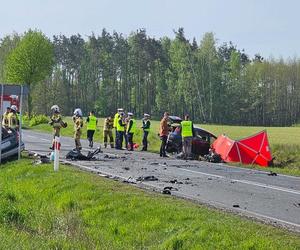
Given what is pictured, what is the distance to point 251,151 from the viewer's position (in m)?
22.8

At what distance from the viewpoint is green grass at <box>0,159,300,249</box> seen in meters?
8.19

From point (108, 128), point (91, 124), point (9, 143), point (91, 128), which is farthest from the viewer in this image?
point (108, 128)

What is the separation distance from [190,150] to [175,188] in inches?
406

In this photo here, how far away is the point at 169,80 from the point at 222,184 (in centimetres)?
7978

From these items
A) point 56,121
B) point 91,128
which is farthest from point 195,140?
point 56,121

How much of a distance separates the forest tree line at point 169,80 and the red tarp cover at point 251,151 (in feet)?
201

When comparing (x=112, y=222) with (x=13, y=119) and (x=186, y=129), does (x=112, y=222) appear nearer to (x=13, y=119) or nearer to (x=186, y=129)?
(x=13, y=119)

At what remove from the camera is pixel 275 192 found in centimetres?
1332

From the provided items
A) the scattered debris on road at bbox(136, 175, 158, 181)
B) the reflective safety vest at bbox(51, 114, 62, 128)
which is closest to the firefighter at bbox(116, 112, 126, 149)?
the reflective safety vest at bbox(51, 114, 62, 128)

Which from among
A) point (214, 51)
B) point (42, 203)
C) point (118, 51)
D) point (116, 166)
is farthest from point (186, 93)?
point (42, 203)

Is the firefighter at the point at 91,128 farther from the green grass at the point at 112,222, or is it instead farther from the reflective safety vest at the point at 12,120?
the green grass at the point at 112,222

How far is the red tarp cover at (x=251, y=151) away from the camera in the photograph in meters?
22.7

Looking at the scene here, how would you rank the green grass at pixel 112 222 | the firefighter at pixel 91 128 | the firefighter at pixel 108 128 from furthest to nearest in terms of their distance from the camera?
the firefighter at pixel 108 128 → the firefighter at pixel 91 128 → the green grass at pixel 112 222

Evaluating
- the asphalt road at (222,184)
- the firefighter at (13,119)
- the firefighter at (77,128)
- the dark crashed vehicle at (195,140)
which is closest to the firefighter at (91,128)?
the dark crashed vehicle at (195,140)
